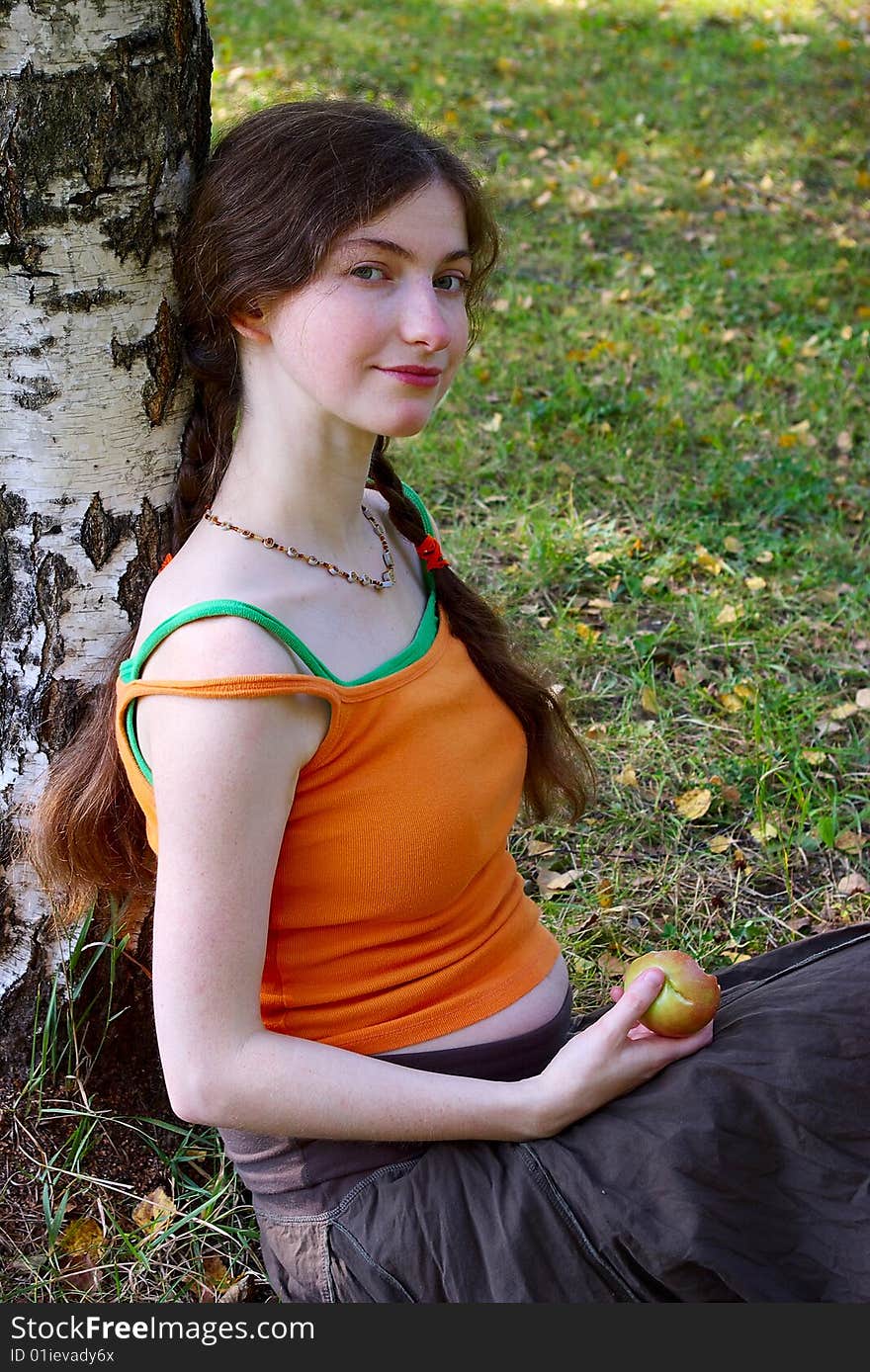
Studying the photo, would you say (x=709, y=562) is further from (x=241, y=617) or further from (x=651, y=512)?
(x=241, y=617)

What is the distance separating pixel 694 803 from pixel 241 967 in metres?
1.76

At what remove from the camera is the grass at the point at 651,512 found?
7.25 ft

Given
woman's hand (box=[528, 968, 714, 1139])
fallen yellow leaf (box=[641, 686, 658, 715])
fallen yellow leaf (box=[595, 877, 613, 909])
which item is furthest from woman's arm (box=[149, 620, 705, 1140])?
fallen yellow leaf (box=[641, 686, 658, 715])

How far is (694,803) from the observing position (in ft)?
10.1

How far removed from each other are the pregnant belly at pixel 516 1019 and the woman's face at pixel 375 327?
33.0 inches

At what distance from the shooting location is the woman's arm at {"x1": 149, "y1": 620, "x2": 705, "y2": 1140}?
1500 mm

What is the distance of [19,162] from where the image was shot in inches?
66.6

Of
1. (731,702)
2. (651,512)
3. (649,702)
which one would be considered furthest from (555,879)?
(651,512)

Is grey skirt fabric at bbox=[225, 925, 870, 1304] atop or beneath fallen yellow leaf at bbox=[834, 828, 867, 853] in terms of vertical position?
atop

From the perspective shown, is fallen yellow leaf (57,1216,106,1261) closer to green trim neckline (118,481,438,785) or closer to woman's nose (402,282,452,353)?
green trim neckline (118,481,438,785)

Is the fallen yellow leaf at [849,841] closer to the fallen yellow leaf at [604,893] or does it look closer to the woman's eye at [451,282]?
the fallen yellow leaf at [604,893]

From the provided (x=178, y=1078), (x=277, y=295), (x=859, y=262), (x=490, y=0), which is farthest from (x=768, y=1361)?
(x=490, y=0)

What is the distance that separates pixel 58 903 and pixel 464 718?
75cm

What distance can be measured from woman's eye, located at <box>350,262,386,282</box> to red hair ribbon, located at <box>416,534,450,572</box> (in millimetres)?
513
